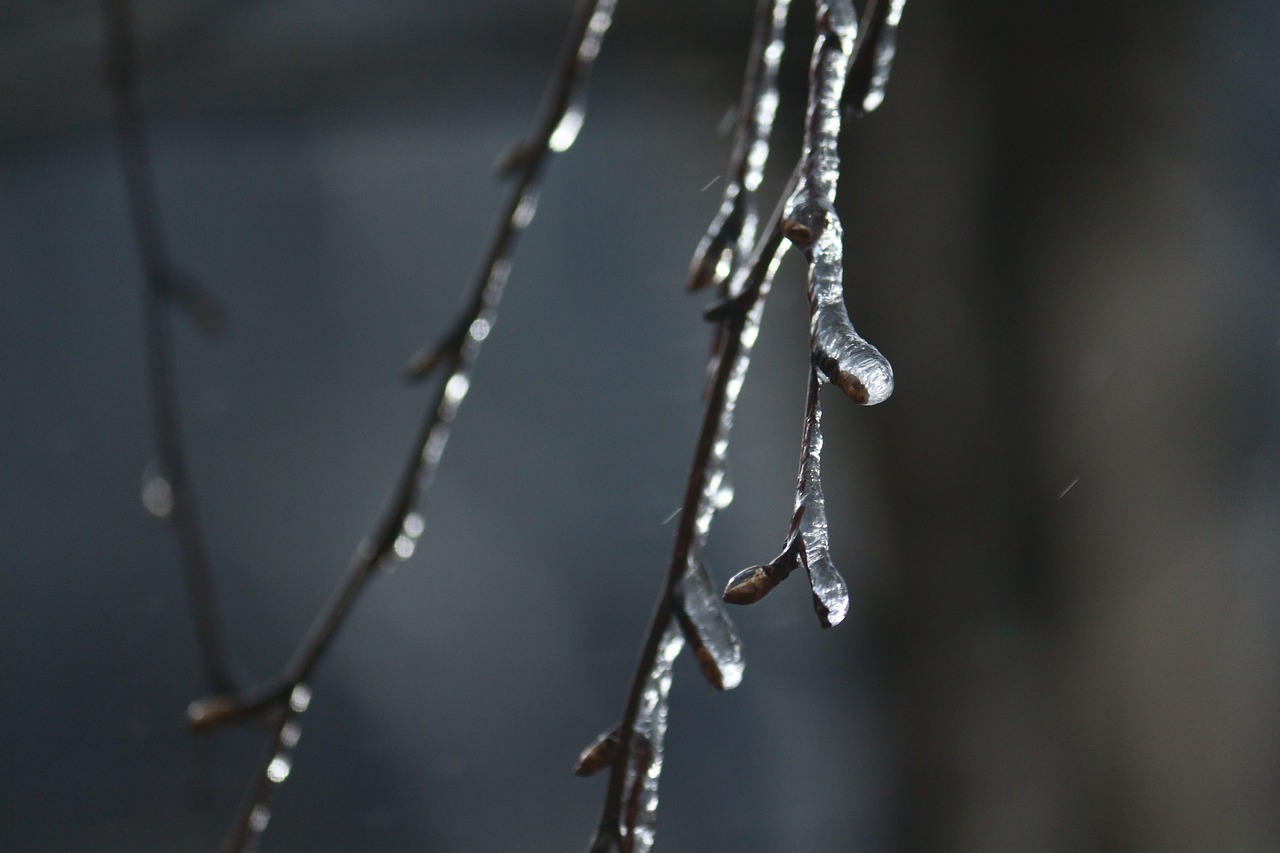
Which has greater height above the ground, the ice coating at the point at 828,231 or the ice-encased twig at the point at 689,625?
the ice coating at the point at 828,231

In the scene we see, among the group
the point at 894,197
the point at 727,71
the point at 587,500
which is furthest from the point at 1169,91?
the point at 587,500

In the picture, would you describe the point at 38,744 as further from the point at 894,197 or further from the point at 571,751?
the point at 894,197

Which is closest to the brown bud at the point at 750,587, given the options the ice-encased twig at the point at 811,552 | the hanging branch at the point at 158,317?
the ice-encased twig at the point at 811,552

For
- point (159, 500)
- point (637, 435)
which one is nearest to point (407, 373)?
point (159, 500)

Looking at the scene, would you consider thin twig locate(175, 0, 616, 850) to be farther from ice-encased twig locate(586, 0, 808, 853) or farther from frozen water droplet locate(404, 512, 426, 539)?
ice-encased twig locate(586, 0, 808, 853)

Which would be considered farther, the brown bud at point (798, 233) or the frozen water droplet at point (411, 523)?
the frozen water droplet at point (411, 523)

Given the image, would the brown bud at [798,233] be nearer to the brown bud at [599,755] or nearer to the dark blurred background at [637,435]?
the brown bud at [599,755]
